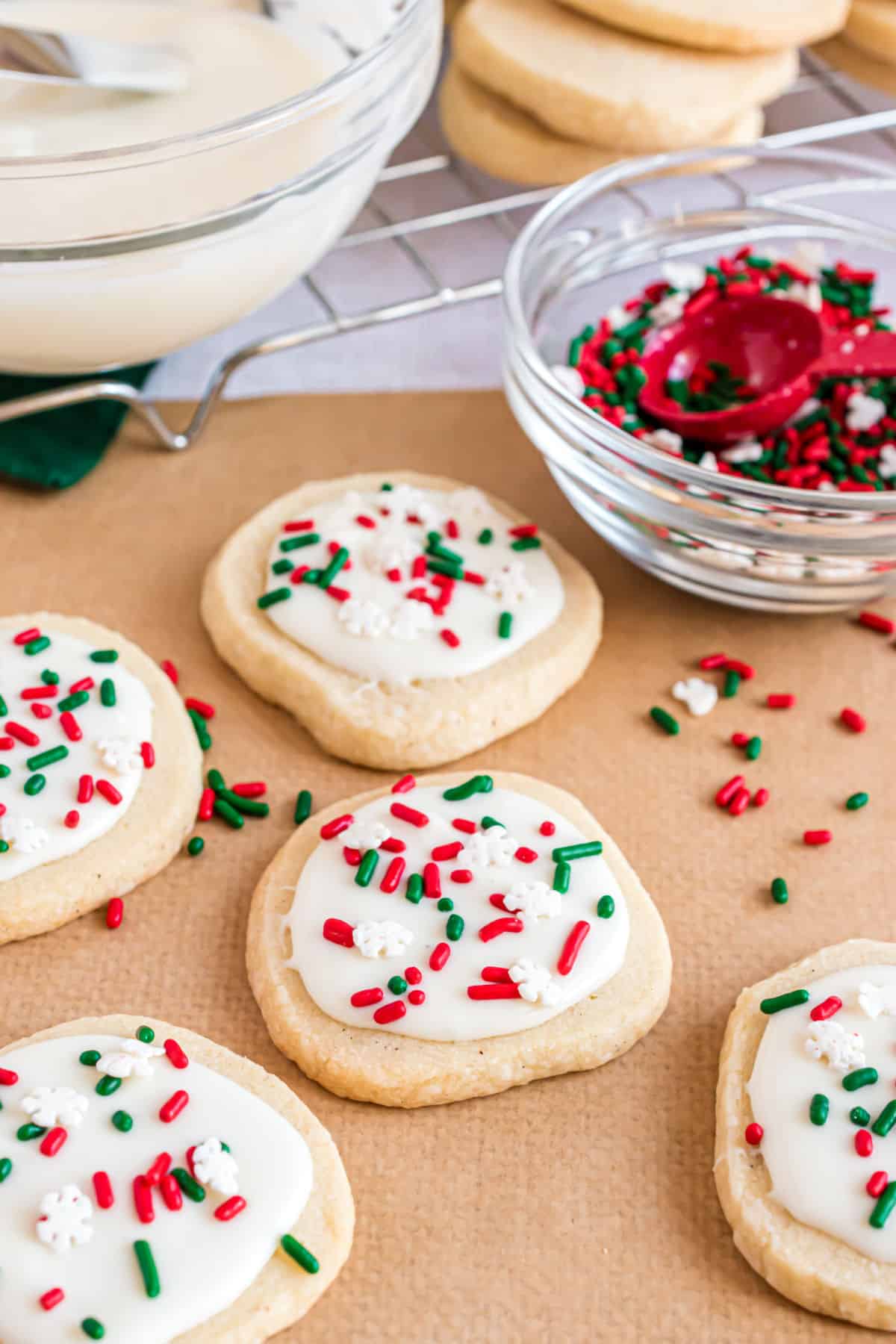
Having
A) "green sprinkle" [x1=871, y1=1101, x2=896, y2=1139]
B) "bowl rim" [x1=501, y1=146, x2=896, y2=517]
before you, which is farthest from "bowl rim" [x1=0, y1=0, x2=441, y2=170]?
"green sprinkle" [x1=871, y1=1101, x2=896, y2=1139]

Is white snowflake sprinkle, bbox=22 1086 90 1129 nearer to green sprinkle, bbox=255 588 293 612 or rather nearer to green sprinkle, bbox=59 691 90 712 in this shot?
green sprinkle, bbox=59 691 90 712

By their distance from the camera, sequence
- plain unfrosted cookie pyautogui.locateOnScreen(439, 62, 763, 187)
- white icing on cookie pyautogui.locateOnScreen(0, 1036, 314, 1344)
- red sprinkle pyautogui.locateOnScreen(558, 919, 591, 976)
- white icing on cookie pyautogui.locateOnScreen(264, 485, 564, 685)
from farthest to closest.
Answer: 1. plain unfrosted cookie pyautogui.locateOnScreen(439, 62, 763, 187)
2. white icing on cookie pyautogui.locateOnScreen(264, 485, 564, 685)
3. red sprinkle pyautogui.locateOnScreen(558, 919, 591, 976)
4. white icing on cookie pyautogui.locateOnScreen(0, 1036, 314, 1344)

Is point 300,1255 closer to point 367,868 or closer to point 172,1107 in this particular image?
point 172,1107

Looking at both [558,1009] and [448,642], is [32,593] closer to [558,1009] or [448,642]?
[448,642]

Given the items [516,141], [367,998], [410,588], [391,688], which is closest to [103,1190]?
[367,998]

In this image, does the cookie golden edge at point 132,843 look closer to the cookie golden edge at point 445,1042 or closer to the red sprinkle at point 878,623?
the cookie golden edge at point 445,1042

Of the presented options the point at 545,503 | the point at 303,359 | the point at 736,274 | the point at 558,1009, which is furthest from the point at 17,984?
the point at 736,274
